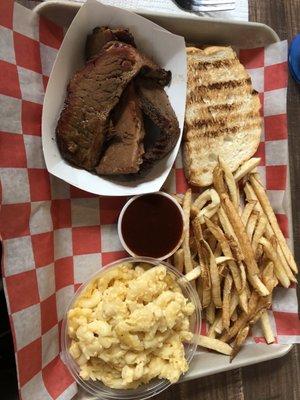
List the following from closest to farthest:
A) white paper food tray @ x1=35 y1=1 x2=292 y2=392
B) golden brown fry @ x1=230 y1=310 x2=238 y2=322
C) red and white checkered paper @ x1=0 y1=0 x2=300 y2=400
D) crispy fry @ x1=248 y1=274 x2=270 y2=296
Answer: red and white checkered paper @ x1=0 y1=0 x2=300 y2=400
white paper food tray @ x1=35 y1=1 x2=292 y2=392
crispy fry @ x1=248 y1=274 x2=270 y2=296
golden brown fry @ x1=230 y1=310 x2=238 y2=322

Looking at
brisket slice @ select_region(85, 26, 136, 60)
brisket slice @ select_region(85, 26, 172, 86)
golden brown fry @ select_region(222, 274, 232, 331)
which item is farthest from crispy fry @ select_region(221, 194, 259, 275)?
brisket slice @ select_region(85, 26, 136, 60)

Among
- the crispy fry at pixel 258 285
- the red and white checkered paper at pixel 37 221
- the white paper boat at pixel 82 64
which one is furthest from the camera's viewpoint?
the crispy fry at pixel 258 285

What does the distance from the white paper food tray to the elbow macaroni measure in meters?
0.21

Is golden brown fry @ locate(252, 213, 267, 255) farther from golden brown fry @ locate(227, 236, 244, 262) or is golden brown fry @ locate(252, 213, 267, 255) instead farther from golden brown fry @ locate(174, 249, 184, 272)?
golden brown fry @ locate(174, 249, 184, 272)

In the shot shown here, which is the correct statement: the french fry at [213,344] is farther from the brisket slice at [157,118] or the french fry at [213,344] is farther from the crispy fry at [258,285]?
the brisket slice at [157,118]

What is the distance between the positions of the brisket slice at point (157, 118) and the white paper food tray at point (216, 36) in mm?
315

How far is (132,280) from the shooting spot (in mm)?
1859

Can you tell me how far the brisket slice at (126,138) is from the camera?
5.97 ft

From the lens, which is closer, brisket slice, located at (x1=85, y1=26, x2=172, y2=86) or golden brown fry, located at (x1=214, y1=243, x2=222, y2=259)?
brisket slice, located at (x1=85, y1=26, x2=172, y2=86)

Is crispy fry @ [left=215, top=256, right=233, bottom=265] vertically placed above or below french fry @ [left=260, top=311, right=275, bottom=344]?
above

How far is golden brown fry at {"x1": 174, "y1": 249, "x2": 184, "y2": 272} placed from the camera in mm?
1998

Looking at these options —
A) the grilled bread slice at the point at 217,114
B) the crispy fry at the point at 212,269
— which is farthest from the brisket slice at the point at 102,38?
the crispy fry at the point at 212,269

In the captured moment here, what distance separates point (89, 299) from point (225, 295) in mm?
603

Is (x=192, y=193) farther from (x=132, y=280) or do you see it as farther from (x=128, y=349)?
(x=128, y=349)
